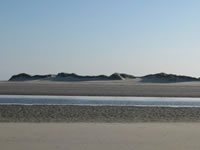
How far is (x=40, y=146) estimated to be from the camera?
35.1ft

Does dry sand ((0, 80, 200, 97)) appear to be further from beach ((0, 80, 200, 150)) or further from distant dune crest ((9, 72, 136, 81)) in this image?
distant dune crest ((9, 72, 136, 81))

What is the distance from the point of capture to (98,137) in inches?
480

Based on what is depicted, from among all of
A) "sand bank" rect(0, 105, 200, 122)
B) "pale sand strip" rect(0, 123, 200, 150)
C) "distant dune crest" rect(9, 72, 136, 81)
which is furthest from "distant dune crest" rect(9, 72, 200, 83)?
"pale sand strip" rect(0, 123, 200, 150)

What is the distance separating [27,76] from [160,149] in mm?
75515

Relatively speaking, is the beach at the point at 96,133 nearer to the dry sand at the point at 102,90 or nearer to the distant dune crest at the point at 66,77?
the dry sand at the point at 102,90

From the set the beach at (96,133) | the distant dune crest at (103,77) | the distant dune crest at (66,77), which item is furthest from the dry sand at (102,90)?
the distant dune crest at (66,77)

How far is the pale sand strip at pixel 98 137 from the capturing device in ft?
35.4

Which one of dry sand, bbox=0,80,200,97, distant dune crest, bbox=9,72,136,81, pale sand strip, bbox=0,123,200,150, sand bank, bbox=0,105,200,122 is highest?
distant dune crest, bbox=9,72,136,81

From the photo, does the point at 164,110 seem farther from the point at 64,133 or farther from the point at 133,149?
the point at 133,149

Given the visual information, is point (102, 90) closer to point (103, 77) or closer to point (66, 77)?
point (66, 77)

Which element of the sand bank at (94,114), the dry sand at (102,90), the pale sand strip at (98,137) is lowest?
the pale sand strip at (98,137)

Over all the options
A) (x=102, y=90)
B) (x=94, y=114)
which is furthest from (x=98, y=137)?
(x=102, y=90)

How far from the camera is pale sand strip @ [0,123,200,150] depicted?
10.8 meters

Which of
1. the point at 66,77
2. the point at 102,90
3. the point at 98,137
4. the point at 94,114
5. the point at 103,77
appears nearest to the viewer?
the point at 98,137
